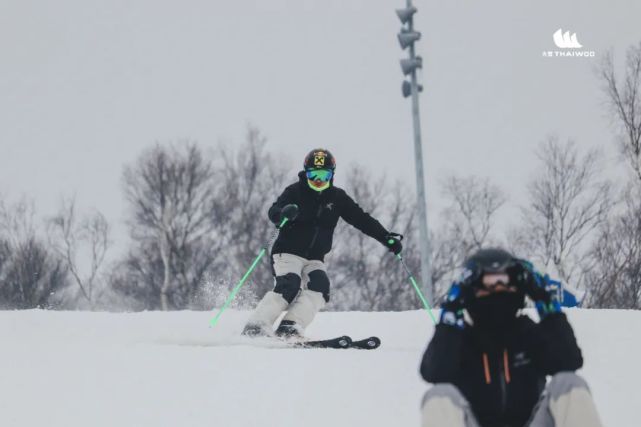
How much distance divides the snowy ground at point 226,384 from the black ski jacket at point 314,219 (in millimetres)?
1055

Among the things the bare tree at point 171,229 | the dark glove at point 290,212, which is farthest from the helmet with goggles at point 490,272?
the bare tree at point 171,229

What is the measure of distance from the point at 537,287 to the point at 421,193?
1148 cm

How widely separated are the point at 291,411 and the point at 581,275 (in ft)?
62.8

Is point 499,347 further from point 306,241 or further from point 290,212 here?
point 306,241

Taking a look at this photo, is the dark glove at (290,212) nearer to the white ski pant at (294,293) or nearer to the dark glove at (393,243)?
the white ski pant at (294,293)

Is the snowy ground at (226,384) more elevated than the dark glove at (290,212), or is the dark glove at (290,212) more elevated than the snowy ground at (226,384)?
the dark glove at (290,212)

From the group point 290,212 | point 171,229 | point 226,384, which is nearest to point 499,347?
point 226,384

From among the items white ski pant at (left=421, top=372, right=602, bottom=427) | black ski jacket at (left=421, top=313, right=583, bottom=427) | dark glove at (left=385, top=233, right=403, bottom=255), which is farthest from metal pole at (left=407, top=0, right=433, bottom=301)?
white ski pant at (left=421, top=372, right=602, bottom=427)

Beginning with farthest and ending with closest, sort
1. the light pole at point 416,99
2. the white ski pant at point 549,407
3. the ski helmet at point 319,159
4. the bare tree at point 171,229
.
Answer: the bare tree at point 171,229 < the light pole at point 416,99 < the ski helmet at point 319,159 < the white ski pant at point 549,407

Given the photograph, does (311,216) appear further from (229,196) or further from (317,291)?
(229,196)

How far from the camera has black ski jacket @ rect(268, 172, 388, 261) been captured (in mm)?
7180

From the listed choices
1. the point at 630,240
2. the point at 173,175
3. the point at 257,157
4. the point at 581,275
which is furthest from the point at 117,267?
the point at 630,240

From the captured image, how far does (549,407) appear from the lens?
312cm

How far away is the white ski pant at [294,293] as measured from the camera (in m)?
7.07
